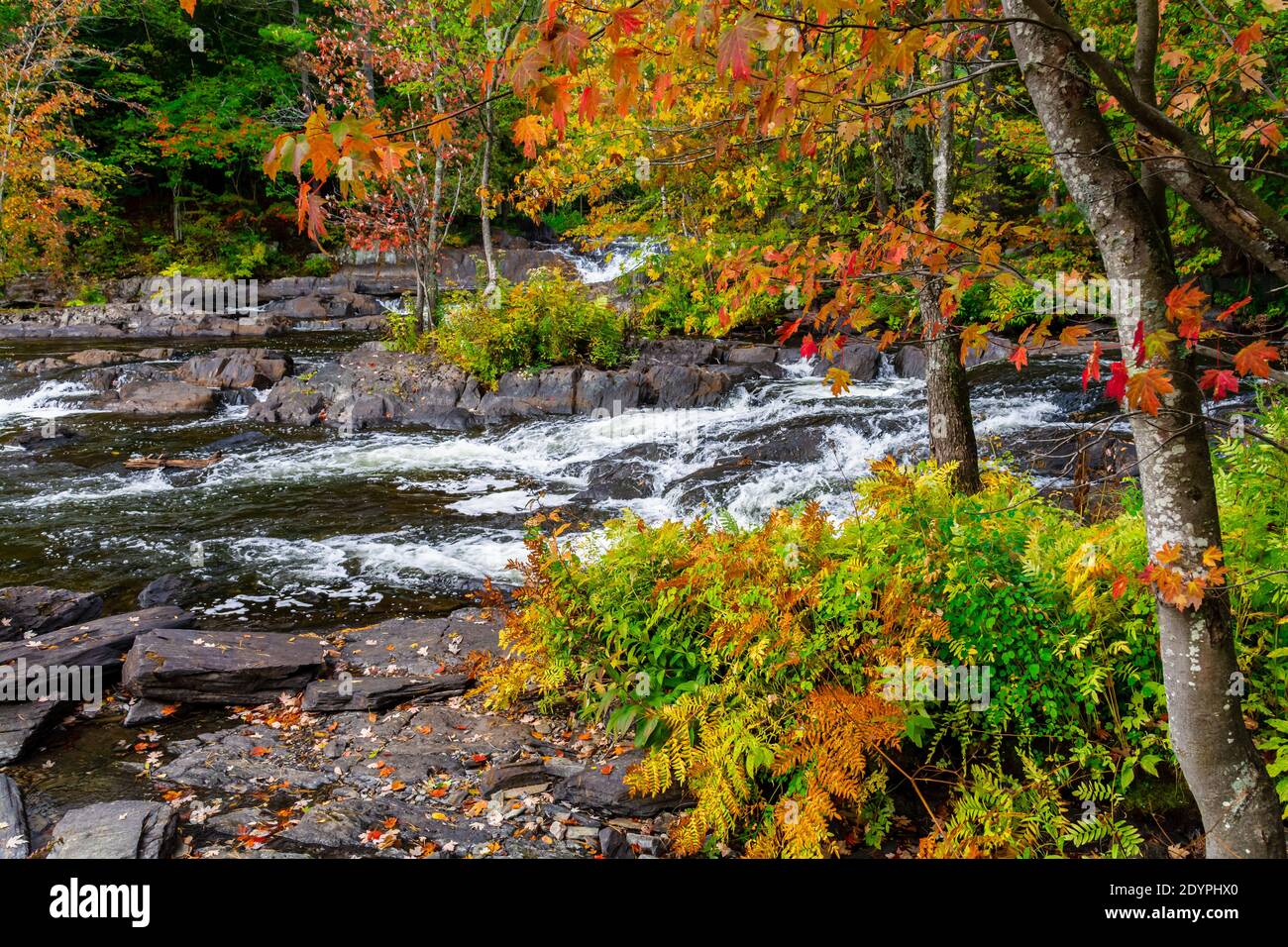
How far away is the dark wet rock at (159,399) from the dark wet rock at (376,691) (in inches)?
520

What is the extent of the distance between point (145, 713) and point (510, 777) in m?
2.86

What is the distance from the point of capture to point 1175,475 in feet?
9.40

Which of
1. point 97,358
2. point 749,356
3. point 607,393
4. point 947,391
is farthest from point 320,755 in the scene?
point 97,358

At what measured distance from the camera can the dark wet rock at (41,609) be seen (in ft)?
22.8

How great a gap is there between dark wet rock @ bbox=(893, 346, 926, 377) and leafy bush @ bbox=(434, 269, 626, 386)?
5690 mm

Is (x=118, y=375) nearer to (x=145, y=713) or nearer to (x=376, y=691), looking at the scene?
(x=145, y=713)

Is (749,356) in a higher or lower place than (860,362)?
higher

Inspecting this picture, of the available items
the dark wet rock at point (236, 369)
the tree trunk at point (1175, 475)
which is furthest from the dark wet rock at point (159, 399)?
the tree trunk at point (1175, 475)

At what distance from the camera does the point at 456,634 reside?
6.65 meters

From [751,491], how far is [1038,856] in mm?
7086

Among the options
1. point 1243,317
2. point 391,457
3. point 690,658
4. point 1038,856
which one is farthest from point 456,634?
point 1243,317

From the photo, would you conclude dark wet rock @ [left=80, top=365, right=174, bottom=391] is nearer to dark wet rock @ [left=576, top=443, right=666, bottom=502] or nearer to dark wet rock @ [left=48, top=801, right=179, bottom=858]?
dark wet rock @ [left=576, top=443, right=666, bottom=502]

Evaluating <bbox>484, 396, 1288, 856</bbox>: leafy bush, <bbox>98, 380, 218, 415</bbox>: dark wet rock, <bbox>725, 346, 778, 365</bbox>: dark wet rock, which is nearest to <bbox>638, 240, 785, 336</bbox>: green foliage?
<bbox>725, 346, 778, 365</bbox>: dark wet rock
